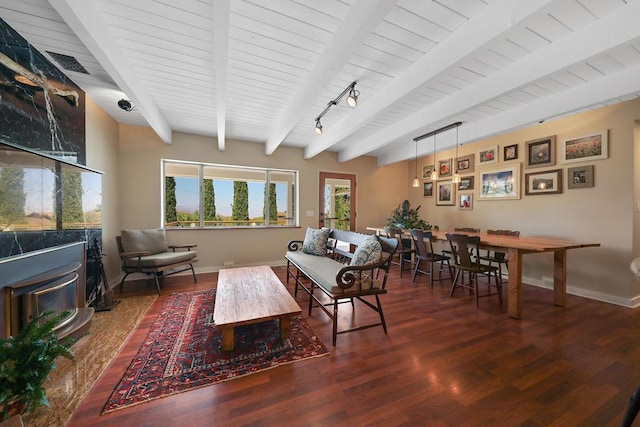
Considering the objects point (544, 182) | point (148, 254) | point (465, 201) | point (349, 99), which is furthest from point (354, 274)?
point (465, 201)

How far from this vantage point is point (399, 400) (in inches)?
55.6

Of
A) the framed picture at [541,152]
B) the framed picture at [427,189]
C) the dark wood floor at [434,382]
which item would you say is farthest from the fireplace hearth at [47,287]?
the framed picture at [427,189]

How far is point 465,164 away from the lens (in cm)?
465

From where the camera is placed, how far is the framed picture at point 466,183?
4.59 meters

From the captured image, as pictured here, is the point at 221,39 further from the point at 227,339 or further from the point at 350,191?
the point at 350,191

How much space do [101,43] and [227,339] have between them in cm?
242

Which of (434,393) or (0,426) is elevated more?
(0,426)

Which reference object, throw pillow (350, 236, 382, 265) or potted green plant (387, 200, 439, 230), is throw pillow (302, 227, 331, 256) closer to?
throw pillow (350, 236, 382, 265)

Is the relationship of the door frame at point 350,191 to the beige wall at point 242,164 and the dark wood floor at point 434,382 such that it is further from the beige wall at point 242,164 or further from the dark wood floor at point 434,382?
the dark wood floor at point 434,382

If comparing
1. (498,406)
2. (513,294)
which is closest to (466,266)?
(513,294)

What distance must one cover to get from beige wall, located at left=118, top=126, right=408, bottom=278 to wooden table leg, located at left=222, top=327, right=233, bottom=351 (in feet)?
8.93

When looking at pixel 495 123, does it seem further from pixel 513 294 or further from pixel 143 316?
pixel 143 316

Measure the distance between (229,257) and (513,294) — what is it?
4.36 metres

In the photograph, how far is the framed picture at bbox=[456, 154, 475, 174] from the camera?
455 centimetres
